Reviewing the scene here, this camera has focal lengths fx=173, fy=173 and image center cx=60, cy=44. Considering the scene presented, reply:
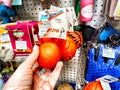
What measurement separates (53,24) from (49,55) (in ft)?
0.51

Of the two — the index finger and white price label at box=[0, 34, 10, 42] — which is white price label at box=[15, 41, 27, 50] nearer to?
white price label at box=[0, 34, 10, 42]

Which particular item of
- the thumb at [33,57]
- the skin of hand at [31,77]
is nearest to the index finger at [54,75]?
the skin of hand at [31,77]

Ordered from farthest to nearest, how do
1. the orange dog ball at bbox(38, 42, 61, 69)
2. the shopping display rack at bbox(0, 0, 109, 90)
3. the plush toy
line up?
the shopping display rack at bbox(0, 0, 109, 90)
the plush toy
the orange dog ball at bbox(38, 42, 61, 69)

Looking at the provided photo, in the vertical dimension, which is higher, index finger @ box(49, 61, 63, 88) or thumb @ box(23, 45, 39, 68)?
thumb @ box(23, 45, 39, 68)

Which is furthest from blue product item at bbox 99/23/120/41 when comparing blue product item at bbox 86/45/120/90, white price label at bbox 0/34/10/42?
white price label at bbox 0/34/10/42

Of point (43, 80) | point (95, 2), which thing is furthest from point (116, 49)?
point (43, 80)

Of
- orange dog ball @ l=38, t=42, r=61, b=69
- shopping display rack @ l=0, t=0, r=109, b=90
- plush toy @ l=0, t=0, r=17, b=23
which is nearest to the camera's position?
orange dog ball @ l=38, t=42, r=61, b=69

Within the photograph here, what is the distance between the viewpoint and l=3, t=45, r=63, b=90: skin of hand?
71 centimetres

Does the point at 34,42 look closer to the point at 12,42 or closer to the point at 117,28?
the point at 12,42

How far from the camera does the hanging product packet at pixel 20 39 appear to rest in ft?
2.76

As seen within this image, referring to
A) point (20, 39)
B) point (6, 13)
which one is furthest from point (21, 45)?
point (6, 13)

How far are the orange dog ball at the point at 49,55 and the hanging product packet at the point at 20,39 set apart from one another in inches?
7.0

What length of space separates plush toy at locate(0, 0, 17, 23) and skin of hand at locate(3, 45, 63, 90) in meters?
0.26

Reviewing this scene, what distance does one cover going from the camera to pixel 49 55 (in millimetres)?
677
